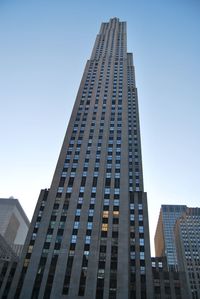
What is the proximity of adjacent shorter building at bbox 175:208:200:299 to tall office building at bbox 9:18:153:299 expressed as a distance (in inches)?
4096

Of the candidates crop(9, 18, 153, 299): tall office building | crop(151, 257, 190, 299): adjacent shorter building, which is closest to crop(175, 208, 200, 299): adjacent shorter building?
crop(9, 18, 153, 299): tall office building

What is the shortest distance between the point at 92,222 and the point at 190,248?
13832cm

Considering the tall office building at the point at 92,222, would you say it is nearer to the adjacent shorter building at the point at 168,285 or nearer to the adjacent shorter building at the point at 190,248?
the adjacent shorter building at the point at 168,285

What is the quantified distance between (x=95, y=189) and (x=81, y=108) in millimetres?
41703

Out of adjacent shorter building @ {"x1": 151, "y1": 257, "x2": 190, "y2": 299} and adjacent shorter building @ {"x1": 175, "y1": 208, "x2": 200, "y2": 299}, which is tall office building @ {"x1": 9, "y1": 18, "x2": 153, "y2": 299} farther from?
adjacent shorter building @ {"x1": 175, "y1": 208, "x2": 200, "y2": 299}

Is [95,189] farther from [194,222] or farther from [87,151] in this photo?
[194,222]

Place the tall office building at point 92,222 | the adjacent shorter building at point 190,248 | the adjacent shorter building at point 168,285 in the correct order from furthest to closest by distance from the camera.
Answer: the adjacent shorter building at point 190,248, the adjacent shorter building at point 168,285, the tall office building at point 92,222

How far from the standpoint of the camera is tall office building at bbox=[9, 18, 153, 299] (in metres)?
60.2

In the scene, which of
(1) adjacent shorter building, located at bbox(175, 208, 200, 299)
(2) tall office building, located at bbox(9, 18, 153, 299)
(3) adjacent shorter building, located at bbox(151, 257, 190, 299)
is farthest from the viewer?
(1) adjacent shorter building, located at bbox(175, 208, 200, 299)

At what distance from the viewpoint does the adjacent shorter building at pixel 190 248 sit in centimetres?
16244

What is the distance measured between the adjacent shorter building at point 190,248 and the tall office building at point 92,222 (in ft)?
341

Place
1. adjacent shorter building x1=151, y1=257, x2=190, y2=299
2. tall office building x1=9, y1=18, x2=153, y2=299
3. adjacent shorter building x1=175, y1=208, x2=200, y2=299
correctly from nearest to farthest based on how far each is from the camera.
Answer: tall office building x1=9, y1=18, x2=153, y2=299 → adjacent shorter building x1=151, y1=257, x2=190, y2=299 → adjacent shorter building x1=175, y1=208, x2=200, y2=299

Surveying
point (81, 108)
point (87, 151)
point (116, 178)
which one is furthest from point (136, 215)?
point (81, 108)

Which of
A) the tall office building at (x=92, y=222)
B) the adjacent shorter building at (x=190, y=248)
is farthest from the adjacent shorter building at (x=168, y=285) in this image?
the adjacent shorter building at (x=190, y=248)
